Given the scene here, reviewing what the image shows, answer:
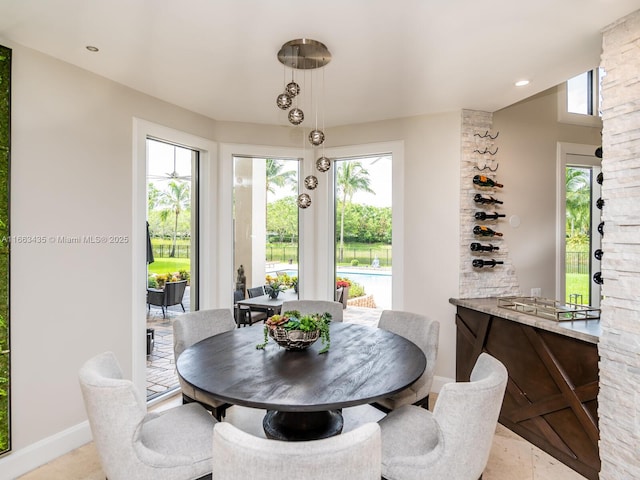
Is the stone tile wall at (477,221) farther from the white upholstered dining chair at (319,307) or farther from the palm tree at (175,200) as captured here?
the palm tree at (175,200)

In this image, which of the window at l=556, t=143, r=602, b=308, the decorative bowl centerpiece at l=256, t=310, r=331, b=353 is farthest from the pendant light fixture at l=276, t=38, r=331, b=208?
the window at l=556, t=143, r=602, b=308

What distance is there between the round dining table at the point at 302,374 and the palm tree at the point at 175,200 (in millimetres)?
1525

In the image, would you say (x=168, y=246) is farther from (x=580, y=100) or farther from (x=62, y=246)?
(x=580, y=100)

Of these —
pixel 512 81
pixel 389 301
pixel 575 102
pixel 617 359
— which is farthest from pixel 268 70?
pixel 575 102

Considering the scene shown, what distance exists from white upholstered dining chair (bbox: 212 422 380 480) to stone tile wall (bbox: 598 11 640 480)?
1.68 meters

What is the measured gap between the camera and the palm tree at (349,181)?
4.26 meters

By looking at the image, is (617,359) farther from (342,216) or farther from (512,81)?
(342,216)

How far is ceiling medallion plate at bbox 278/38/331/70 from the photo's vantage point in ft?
7.78

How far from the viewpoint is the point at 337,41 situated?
2.33 m

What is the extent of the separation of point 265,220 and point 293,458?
A: 3.33m

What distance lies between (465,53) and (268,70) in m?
1.36

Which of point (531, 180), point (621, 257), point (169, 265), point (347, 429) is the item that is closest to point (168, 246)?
point (169, 265)

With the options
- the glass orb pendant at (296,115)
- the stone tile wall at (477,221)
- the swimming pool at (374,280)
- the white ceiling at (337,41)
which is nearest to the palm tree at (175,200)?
the white ceiling at (337,41)

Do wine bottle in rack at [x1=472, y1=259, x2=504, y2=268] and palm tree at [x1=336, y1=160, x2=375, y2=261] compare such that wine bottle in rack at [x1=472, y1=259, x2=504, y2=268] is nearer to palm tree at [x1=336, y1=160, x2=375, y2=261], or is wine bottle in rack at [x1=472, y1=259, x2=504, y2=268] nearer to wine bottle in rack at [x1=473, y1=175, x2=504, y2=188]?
wine bottle in rack at [x1=473, y1=175, x2=504, y2=188]
